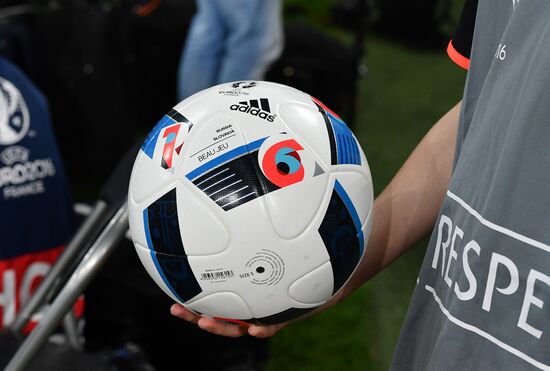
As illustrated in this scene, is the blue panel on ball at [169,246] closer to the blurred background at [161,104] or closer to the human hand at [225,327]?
the human hand at [225,327]

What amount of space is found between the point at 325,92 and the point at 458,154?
2470 millimetres

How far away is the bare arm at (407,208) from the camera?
0.89 meters

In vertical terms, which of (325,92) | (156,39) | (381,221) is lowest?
(325,92)

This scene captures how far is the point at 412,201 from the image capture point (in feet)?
2.92

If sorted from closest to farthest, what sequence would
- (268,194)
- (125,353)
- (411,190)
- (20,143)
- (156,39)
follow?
(268,194)
(411,190)
(20,143)
(125,353)
(156,39)

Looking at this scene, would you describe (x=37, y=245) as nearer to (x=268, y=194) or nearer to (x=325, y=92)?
(x=268, y=194)

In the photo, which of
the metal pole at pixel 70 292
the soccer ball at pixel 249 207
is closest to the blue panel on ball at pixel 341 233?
the soccer ball at pixel 249 207

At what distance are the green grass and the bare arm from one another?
1.24 m

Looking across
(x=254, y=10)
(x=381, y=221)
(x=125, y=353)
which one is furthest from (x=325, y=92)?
(x=381, y=221)

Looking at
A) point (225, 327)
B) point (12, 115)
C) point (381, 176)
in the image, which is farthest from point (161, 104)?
point (225, 327)

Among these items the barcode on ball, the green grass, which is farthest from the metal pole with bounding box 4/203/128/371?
the green grass

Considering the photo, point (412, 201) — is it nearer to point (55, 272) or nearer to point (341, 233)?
point (341, 233)

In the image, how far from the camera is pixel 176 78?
10.6 feet

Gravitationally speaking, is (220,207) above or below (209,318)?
above
